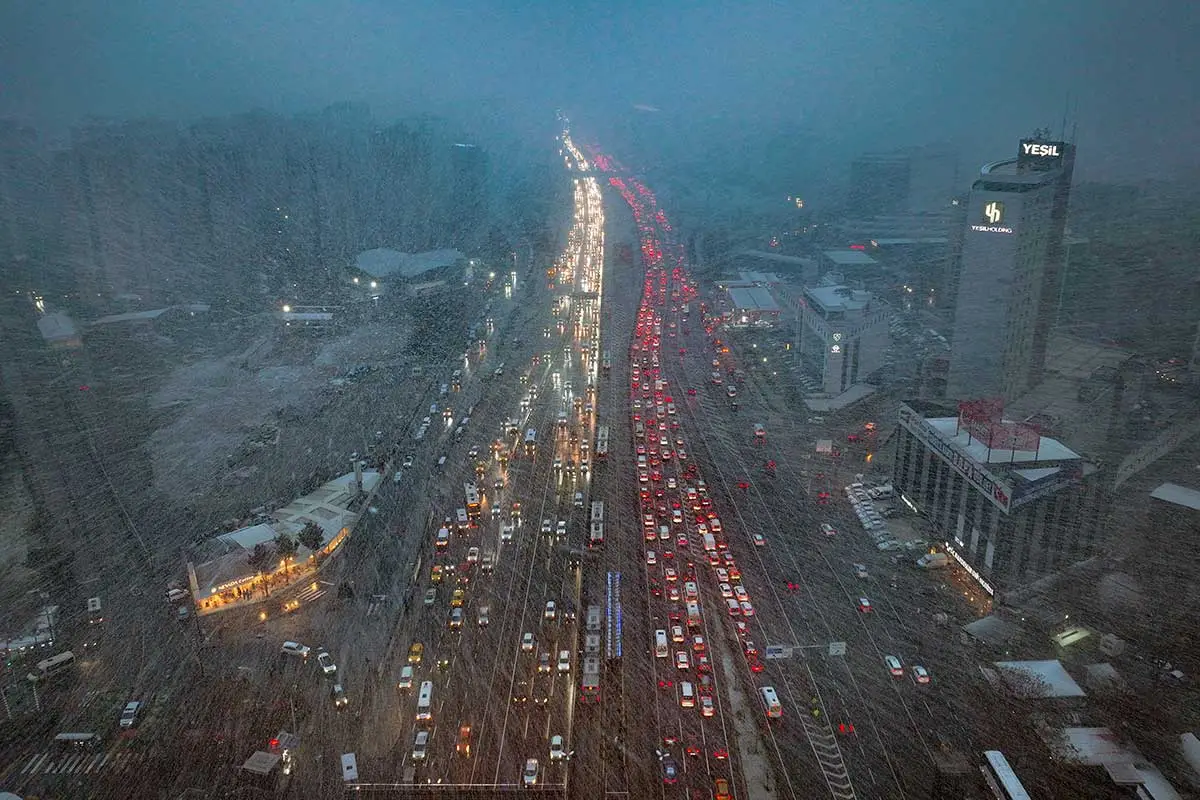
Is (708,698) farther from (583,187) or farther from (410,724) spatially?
(583,187)

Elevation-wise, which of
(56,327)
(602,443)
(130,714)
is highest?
(56,327)

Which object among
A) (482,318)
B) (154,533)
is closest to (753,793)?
(154,533)

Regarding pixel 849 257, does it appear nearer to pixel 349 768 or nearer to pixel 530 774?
pixel 530 774

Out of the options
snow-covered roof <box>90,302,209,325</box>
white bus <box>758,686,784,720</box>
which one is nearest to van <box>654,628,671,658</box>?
white bus <box>758,686,784,720</box>

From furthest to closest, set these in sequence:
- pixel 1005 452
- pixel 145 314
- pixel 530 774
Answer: pixel 145 314
pixel 1005 452
pixel 530 774

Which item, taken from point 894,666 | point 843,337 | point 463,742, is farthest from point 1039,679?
point 843,337

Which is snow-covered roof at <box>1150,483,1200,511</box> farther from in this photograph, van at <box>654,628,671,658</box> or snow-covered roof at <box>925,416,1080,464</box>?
van at <box>654,628,671,658</box>

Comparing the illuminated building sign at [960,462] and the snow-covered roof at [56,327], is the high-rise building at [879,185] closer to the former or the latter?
the illuminated building sign at [960,462]
